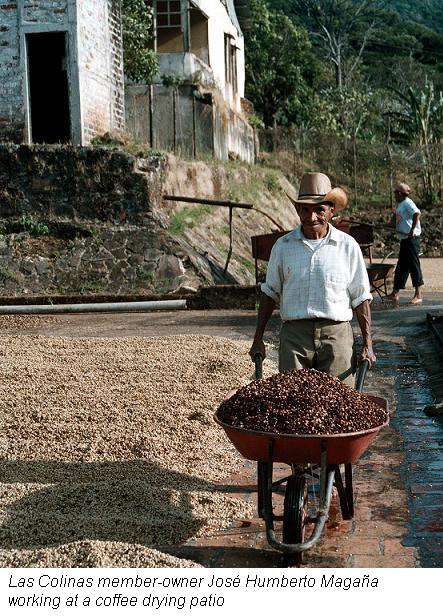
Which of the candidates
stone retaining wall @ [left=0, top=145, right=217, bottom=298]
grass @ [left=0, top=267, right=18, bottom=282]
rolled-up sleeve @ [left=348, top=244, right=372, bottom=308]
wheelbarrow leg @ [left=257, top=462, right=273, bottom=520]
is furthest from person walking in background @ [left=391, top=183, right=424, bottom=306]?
wheelbarrow leg @ [left=257, top=462, right=273, bottom=520]

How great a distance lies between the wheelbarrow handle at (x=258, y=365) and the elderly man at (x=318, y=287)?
0.05 metres

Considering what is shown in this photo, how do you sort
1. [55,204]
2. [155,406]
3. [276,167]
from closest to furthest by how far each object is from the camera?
[155,406] < [55,204] < [276,167]

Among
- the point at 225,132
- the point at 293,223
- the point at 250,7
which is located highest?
the point at 250,7

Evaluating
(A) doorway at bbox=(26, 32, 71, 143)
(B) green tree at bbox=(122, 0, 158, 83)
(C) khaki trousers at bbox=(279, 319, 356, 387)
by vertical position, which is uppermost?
(B) green tree at bbox=(122, 0, 158, 83)

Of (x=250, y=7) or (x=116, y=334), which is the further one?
(x=250, y=7)

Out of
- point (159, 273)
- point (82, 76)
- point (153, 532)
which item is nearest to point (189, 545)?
point (153, 532)

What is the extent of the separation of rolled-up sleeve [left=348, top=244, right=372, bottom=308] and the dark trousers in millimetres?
9779

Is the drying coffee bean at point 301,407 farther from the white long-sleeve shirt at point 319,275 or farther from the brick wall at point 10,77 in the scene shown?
the brick wall at point 10,77

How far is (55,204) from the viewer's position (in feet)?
60.7

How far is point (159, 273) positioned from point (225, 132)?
11.9m

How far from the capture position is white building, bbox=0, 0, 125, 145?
1934cm

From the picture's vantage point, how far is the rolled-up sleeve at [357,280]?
18.2ft

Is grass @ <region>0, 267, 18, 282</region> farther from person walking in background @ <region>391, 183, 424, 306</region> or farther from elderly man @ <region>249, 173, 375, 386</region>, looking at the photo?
elderly man @ <region>249, 173, 375, 386</region>

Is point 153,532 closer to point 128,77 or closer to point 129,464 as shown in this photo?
point 129,464
